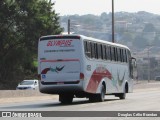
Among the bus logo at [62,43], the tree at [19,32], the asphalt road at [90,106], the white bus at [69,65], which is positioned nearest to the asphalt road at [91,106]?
the asphalt road at [90,106]

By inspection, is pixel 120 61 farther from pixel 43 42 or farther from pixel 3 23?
pixel 3 23

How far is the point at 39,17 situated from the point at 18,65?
7049 mm

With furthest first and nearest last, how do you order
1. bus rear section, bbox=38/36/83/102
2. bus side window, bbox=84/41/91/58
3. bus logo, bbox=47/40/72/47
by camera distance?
bus side window, bbox=84/41/91/58 < bus logo, bbox=47/40/72/47 < bus rear section, bbox=38/36/83/102

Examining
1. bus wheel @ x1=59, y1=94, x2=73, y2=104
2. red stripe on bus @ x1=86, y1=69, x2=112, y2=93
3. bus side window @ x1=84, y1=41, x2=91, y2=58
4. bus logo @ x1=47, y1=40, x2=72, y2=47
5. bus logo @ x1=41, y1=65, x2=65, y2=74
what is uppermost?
bus logo @ x1=47, y1=40, x2=72, y2=47

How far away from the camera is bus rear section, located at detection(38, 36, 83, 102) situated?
28.8 m

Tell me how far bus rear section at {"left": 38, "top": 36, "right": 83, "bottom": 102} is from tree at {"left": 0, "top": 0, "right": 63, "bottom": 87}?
41.1 metres

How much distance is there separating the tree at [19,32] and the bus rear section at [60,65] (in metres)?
41.1

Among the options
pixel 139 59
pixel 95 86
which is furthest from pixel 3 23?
pixel 139 59

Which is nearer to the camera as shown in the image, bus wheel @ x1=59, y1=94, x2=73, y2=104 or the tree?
bus wheel @ x1=59, y1=94, x2=73, y2=104

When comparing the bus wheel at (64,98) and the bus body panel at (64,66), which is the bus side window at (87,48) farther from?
→ the bus wheel at (64,98)

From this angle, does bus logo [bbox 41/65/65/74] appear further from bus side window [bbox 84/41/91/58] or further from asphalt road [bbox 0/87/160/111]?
asphalt road [bbox 0/87/160/111]

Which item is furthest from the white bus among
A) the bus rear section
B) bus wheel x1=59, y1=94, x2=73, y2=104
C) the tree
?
the tree

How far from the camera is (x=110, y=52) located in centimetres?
3356

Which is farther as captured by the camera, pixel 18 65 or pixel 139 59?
pixel 139 59
